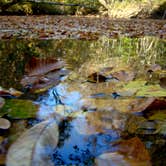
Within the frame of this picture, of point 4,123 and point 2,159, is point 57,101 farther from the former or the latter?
point 2,159

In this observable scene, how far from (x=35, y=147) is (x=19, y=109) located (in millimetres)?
244

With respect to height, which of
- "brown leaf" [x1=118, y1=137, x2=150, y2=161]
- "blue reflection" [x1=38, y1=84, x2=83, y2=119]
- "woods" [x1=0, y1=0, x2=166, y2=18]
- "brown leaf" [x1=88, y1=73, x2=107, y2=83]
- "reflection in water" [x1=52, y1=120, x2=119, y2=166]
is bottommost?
"woods" [x1=0, y1=0, x2=166, y2=18]

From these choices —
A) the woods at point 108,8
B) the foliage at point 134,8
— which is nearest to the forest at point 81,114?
the woods at point 108,8

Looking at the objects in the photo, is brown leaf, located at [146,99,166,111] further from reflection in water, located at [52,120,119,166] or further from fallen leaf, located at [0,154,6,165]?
fallen leaf, located at [0,154,6,165]

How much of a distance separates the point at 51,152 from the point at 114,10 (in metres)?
12.0

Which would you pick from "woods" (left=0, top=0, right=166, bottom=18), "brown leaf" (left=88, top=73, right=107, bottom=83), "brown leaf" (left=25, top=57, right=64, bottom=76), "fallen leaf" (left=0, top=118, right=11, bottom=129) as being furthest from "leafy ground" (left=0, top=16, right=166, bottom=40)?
"woods" (left=0, top=0, right=166, bottom=18)

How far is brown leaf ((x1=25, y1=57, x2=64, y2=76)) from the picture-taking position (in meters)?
1.03

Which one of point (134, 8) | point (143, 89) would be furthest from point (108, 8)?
point (143, 89)

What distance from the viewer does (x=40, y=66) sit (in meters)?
1.05

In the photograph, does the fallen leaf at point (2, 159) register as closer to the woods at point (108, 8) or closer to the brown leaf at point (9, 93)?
the brown leaf at point (9, 93)

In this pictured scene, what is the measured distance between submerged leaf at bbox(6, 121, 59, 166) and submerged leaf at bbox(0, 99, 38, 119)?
0.37ft

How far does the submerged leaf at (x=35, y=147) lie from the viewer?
16.2 inches

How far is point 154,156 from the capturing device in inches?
17.8

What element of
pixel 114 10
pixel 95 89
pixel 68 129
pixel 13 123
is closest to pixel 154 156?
pixel 68 129
